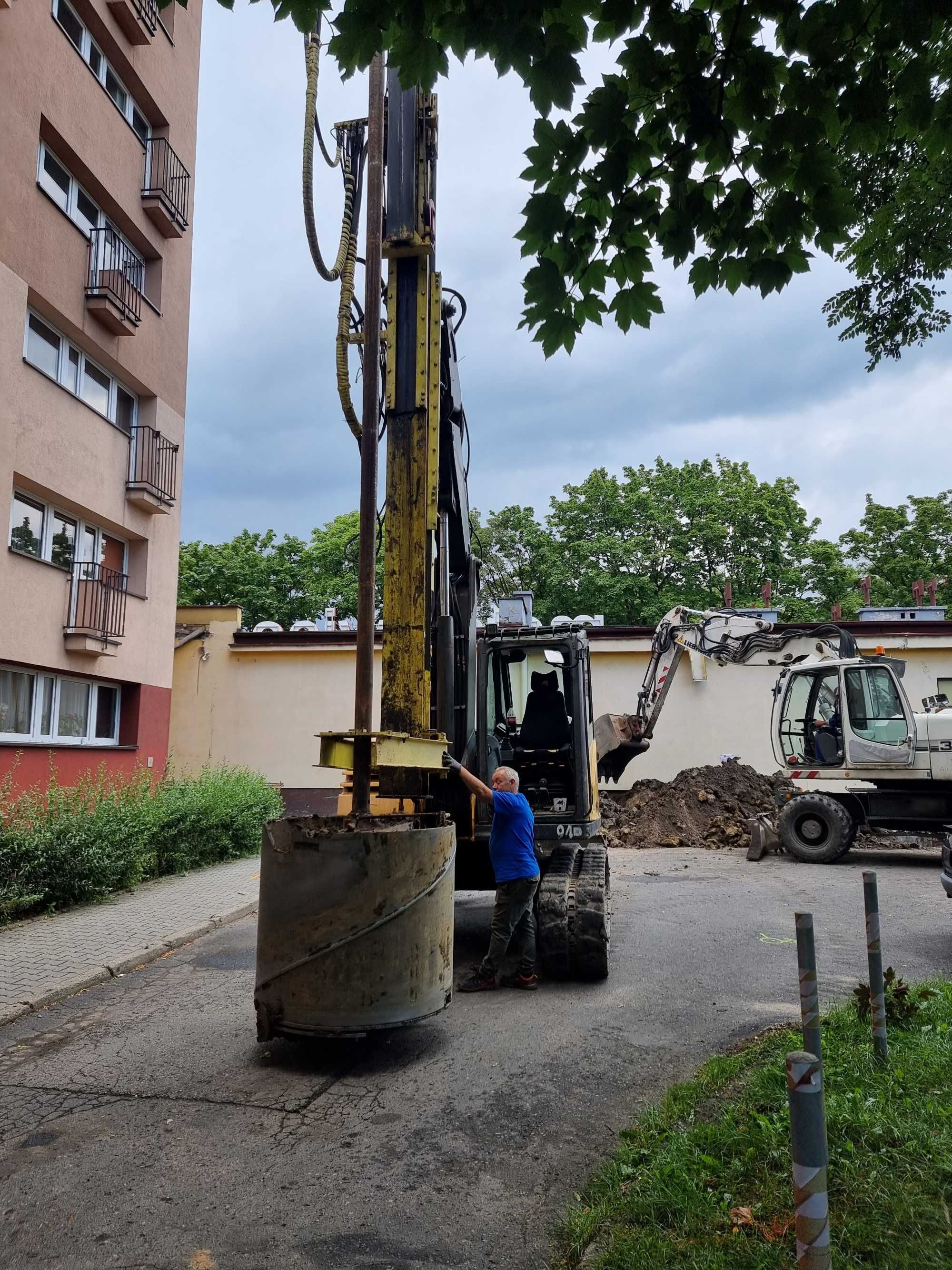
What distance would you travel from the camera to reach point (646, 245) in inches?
157

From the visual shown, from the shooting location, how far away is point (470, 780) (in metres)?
6.88

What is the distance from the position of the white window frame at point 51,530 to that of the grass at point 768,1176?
39.3ft

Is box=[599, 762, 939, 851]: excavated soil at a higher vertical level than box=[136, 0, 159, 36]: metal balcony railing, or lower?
lower

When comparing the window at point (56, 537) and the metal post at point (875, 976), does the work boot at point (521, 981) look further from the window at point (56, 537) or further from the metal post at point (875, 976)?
the window at point (56, 537)

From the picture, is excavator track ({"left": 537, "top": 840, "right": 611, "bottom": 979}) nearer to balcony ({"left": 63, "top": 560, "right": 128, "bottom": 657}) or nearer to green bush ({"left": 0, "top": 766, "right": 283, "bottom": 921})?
green bush ({"left": 0, "top": 766, "right": 283, "bottom": 921})

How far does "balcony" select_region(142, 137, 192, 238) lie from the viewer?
16.9 meters

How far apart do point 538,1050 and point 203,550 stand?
43.8m

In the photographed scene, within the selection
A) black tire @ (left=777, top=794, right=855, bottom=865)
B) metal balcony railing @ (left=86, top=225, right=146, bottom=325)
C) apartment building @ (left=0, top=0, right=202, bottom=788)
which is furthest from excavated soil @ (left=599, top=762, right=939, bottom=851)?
metal balcony railing @ (left=86, top=225, right=146, bottom=325)

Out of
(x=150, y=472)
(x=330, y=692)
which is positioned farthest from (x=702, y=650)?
(x=150, y=472)

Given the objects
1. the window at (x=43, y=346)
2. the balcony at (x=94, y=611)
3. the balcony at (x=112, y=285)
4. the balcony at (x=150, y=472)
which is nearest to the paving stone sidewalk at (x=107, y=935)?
the balcony at (x=94, y=611)

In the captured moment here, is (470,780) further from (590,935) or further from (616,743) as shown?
(616,743)

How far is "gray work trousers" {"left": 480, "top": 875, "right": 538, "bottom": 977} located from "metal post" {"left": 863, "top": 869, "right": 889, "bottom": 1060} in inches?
104

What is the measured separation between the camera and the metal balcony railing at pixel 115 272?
591 inches

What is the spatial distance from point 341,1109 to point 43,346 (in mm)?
12989
